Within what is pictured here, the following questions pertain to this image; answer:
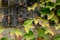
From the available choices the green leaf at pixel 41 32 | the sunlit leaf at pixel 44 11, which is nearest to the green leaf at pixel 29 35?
the green leaf at pixel 41 32

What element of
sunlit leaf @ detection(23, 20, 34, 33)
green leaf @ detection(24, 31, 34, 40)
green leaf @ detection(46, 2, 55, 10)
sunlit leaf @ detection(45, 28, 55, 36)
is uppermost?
green leaf @ detection(46, 2, 55, 10)

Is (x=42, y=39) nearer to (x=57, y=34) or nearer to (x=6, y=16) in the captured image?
(x=57, y=34)

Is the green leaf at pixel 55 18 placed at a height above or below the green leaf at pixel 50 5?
below

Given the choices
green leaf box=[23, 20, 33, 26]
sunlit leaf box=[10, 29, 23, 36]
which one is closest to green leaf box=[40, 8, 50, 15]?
green leaf box=[23, 20, 33, 26]

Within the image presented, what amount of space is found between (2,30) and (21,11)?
25 cm

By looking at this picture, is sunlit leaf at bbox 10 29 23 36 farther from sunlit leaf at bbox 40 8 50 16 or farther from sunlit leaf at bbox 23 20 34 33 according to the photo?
sunlit leaf at bbox 40 8 50 16

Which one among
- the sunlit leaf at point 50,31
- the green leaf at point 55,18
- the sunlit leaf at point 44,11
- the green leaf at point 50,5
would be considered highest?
the green leaf at point 50,5

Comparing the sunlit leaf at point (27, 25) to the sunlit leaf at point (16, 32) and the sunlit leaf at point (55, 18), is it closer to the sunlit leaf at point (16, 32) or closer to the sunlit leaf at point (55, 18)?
the sunlit leaf at point (16, 32)

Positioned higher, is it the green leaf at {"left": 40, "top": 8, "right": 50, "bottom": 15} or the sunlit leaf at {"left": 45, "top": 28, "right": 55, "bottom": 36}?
the green leaf at {"left": 40, "top": 8, "right": 50, "bottom": 15}

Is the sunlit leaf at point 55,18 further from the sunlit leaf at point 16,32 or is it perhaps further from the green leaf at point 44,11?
the sunlit leaf at point 16,32

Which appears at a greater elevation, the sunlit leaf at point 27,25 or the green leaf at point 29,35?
the sunlit leaf at point 27,25

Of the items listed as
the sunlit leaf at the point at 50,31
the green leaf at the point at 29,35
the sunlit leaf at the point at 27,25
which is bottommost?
the green leaf at the point at 29,35

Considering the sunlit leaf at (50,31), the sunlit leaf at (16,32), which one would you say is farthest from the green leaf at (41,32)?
the sunlit leaf at (16,32)

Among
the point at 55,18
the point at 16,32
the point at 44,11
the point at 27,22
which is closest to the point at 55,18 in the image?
the point at 55,18
